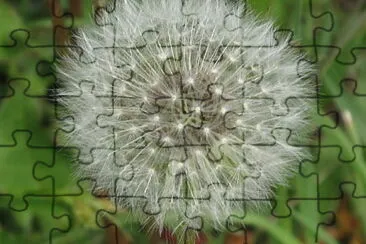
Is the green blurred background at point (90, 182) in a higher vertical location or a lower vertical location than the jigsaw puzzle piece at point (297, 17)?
lower

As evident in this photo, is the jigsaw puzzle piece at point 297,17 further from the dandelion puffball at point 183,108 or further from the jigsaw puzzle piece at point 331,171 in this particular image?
the jigsaw puzzle piece at point 331,171

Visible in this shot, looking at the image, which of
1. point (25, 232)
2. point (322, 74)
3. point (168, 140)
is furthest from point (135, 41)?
point (25, 232)

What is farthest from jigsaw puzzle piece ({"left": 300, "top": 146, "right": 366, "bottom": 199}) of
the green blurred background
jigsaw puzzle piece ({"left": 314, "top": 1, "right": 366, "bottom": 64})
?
jigsaw puzzle piece ({"left": 314, "top": 1, "right": 366, "bottom": 64})

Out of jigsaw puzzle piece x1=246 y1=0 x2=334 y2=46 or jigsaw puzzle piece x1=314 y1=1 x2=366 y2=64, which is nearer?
jigsaw puzzle piece x1=246 y1=0 x2=334 y2=46

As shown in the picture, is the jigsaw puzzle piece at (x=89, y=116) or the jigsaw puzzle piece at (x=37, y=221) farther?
the jigsaw puzzle piece at (x=37, y=221)

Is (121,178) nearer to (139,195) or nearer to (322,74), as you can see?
(139,195)

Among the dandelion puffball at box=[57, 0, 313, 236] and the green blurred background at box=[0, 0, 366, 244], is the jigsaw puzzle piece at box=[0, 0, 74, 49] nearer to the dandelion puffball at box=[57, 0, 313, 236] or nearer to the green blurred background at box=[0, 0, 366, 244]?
the green blurred background at box=[0, 0, 366, 244]

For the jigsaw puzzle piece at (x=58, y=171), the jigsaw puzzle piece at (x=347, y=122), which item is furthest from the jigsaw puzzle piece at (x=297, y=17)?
the jigsaw puzzle piece at (x=58, y=171)
